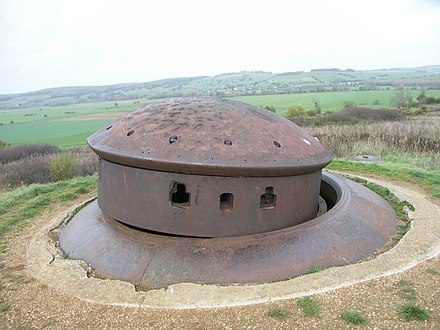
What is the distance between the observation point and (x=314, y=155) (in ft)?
16.8

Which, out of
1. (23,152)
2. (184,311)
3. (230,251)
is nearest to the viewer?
(184,311)

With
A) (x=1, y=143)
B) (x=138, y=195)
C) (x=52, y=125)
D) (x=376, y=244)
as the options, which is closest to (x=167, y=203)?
(x=138, y=195)

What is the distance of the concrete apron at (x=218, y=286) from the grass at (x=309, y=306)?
125 mm

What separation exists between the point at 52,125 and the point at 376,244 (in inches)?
1581

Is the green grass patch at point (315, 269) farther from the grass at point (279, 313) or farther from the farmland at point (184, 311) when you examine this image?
the grass at point (279, 313)

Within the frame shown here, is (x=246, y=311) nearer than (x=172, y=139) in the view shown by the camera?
Yes

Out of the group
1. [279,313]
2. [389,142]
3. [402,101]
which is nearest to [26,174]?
[279,313]

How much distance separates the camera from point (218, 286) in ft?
13.2

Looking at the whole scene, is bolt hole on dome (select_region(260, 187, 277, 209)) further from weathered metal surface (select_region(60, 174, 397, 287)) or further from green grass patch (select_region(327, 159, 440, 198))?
green grass patch (select_region(327, 159, 440, 198))

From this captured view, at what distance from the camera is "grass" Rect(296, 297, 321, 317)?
3441 mm

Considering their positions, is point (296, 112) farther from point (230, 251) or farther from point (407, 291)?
point (407, 291)

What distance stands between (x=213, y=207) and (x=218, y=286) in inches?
35.8

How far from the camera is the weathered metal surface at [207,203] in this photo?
4449 millimetres

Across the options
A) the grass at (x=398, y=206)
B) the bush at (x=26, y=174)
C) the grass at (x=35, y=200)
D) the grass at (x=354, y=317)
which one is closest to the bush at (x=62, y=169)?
the bush at (x=26, y=174)
